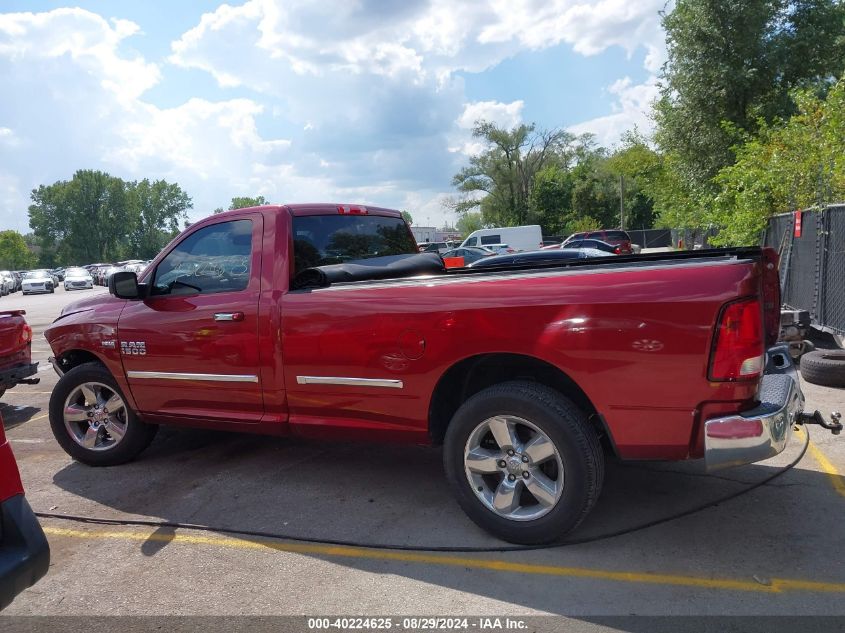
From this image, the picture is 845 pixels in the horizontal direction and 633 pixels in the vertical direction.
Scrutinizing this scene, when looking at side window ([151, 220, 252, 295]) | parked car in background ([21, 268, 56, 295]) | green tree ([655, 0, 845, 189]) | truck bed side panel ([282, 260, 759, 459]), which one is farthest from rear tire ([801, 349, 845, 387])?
parked car in background ([21, 268, 56, 295])

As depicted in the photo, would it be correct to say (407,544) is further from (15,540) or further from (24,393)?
(24,393)

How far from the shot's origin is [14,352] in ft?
22.2

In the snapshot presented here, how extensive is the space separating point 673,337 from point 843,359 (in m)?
4.81

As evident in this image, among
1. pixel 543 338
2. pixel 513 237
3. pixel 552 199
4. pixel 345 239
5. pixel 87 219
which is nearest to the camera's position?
pixel 543 338

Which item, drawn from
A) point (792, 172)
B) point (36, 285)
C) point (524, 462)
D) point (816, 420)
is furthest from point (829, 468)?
point (36, 285)

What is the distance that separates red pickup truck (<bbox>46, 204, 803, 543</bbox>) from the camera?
2.91 metres

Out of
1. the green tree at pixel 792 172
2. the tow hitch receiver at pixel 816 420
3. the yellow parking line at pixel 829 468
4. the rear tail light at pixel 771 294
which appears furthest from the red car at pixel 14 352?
the green tree at pixel 792 172

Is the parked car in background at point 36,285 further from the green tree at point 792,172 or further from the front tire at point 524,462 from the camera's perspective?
the front tire at point 524,462

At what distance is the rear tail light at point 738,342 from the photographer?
2818 millimetres

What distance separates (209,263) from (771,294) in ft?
12.2

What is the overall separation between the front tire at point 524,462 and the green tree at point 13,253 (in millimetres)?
119108

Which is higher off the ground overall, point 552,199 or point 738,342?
point 552,199

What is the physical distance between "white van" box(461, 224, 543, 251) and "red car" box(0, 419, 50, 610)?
39495mm

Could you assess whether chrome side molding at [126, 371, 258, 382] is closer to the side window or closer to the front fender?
the front fender
